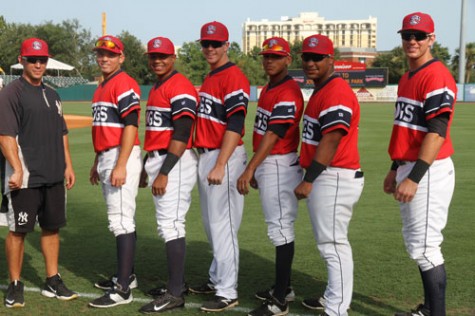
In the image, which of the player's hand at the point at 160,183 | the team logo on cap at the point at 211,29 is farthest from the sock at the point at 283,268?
the team logo on cap at the point at 211,29

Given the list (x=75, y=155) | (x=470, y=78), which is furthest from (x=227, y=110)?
(x=470, y=78)

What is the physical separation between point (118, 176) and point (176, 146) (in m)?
0.51

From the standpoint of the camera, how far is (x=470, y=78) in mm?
78188

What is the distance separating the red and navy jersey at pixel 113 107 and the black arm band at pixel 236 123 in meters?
0.72

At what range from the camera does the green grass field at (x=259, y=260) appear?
4555 mm

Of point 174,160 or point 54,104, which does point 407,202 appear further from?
point 54,104

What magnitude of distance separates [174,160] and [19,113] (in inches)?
47.7

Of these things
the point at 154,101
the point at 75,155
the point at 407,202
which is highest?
the point at 154,101

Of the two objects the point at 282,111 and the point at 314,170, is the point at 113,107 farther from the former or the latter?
the point at 314,170

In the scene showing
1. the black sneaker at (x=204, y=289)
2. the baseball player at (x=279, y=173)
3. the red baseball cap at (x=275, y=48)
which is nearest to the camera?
the baseball player at (x=279, y=173)

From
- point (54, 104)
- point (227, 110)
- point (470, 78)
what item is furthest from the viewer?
point (470, 78)

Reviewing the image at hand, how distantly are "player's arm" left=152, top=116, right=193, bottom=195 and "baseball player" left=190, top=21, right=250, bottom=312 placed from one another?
155 millimetres

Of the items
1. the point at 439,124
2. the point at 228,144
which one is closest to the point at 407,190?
the point at 439,124

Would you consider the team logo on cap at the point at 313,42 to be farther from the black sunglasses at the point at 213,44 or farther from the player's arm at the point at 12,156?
the player's arm at the point at 12,156
